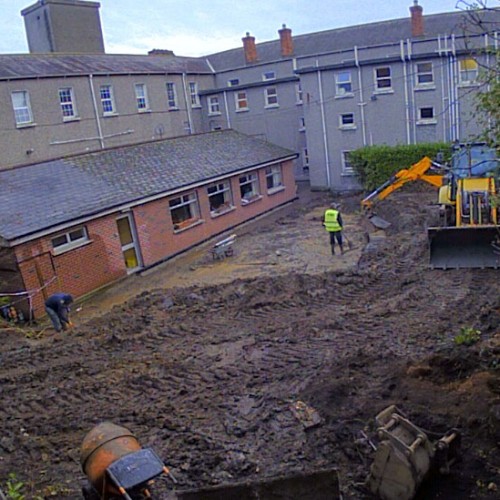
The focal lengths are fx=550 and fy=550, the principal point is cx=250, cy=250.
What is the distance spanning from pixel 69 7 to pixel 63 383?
33.8 m

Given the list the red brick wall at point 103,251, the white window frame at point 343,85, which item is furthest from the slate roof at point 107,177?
the white window frame at point 343,85

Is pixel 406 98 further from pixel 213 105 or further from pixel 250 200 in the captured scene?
pixel 213 105

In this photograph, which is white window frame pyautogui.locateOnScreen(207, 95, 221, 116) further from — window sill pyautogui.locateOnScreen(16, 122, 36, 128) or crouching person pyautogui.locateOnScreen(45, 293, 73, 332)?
crouching person pyautogui.locateOnScreen(45, 293, 73, 332)

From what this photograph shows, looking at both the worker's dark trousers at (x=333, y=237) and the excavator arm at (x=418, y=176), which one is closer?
the worker's dark trousers at (x=333, y=237)

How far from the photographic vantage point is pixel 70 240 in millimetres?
17969

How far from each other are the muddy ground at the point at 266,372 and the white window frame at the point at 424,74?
14309 mm

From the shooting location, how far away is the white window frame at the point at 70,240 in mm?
17406

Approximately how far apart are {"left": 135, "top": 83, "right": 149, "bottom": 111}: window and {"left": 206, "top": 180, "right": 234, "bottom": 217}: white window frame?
1244cm

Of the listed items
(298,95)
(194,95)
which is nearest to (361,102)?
(298,95)

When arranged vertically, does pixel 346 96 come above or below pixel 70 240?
above

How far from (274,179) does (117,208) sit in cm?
1295

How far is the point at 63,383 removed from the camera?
1120cm

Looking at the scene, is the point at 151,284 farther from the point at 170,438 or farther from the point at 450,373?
the point at 450,373

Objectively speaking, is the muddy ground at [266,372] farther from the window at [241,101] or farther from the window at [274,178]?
the window at [241,101]
